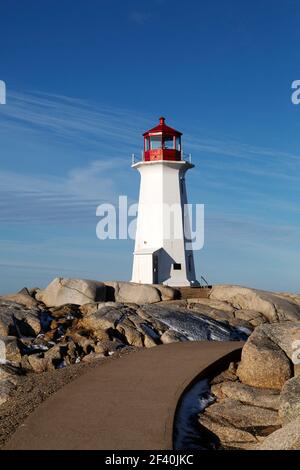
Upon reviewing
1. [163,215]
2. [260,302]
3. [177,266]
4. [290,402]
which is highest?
[163,215]

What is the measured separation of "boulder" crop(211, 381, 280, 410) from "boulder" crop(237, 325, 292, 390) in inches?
15.1

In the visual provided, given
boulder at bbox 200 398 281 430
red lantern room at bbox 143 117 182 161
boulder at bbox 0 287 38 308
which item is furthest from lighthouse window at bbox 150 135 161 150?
boulder at bbox 200 398 281 430

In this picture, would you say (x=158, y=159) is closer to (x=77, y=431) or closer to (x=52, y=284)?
(x=52, y=284)

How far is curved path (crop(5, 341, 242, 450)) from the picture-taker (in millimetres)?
8742

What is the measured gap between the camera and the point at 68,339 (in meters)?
19.9

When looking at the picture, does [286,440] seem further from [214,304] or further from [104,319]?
[214,304]

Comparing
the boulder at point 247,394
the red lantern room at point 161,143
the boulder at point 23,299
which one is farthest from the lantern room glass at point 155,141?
the boulder at point 247,394

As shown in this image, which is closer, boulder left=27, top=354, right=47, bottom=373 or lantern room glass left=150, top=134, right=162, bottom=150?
boulder left=27, top=354, right=47, bottom=373

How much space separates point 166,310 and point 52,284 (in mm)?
7977

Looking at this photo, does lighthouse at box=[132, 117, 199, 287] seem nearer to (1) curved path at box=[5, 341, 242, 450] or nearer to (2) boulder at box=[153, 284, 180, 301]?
(2) boulder at box=[153, 284, 180, 301]

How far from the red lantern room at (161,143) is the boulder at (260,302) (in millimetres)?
8300

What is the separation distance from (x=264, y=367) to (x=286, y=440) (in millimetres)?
5730

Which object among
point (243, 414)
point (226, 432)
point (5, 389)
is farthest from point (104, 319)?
point (226, 432)

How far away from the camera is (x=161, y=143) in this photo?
33156 mm
